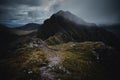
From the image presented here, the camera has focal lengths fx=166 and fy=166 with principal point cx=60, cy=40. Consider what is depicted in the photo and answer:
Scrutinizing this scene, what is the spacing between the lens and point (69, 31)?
150 meters

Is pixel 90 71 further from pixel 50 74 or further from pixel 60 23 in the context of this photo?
pixel 60 23

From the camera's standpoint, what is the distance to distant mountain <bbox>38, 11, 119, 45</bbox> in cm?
13961

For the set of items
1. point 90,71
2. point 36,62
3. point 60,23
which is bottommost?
point 90,71

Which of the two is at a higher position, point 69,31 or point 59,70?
point 69,31

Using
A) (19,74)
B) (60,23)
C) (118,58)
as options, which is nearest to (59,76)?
(19,74)

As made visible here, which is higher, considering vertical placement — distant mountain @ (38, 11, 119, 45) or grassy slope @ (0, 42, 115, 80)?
distant mountain @ (38, 11, 119, 45)

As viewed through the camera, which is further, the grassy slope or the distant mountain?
the distant mountain

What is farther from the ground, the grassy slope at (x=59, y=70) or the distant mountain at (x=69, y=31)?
the distant mountain at (x=69, y=31)

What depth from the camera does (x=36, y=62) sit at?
60.6 m

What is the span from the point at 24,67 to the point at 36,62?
5.62 metres

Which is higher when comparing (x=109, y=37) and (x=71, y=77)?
(x=109, y=37)

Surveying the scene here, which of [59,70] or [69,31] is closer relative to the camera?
[59,70]

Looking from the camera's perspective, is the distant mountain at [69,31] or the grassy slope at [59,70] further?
the distant mountain at [69,31]

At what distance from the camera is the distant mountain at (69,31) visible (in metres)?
140
